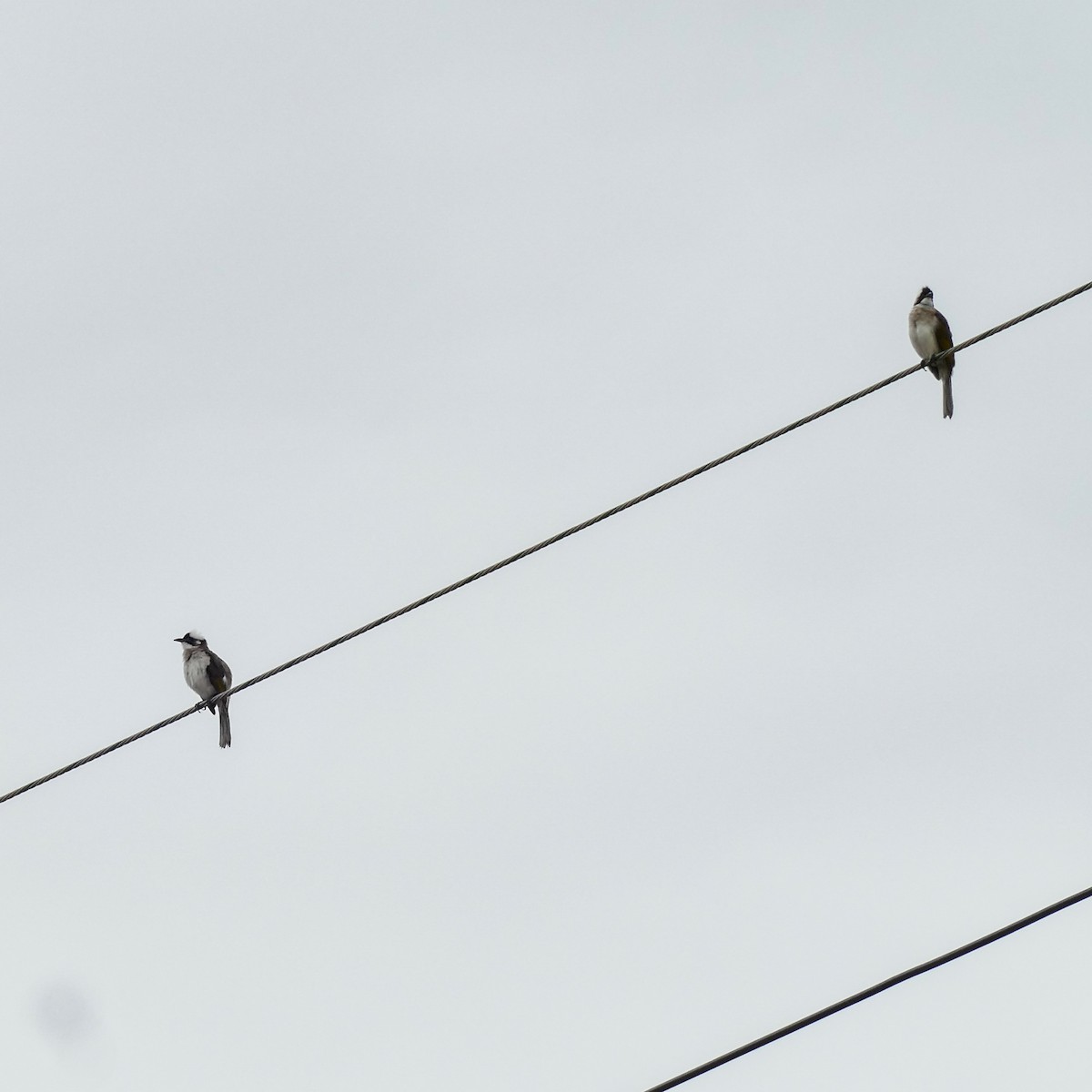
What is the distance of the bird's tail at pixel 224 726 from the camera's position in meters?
16.3

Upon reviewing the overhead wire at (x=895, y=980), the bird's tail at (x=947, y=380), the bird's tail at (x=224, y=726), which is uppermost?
the bird's tail at (x=947, y=380)

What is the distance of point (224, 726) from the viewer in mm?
16562

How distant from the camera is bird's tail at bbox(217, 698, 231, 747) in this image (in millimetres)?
16344

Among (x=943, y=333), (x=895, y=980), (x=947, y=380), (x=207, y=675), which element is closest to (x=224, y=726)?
(x=207, y=675)

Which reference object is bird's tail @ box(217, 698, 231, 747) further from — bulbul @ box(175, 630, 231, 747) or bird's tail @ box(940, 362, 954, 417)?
bird's tail @ box(940, 362, 954, 417)

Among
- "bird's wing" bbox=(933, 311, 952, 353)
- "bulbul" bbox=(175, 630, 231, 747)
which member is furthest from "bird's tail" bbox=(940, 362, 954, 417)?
"bulbul" bbox=(175, 630, 231, 747)

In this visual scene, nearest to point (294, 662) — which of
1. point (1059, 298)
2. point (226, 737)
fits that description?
point (1059, 298)

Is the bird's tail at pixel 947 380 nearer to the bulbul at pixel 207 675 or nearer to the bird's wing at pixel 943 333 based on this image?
the bird's wing at pixel 943 333

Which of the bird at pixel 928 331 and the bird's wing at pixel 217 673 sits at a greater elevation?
the bird at pixel 928 331

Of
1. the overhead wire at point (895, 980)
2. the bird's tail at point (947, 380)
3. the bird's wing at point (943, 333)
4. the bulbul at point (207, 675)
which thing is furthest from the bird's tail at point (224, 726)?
the overhead wire at point (895, 980)

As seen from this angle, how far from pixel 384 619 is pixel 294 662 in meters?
0.75

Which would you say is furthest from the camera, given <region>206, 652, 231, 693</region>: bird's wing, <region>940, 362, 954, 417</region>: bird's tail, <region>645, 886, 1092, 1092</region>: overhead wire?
<region>206, 652, 231, 693</region>: bird's wing

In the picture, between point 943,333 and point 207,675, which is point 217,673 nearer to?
point 207,675

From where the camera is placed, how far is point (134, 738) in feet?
30.0
